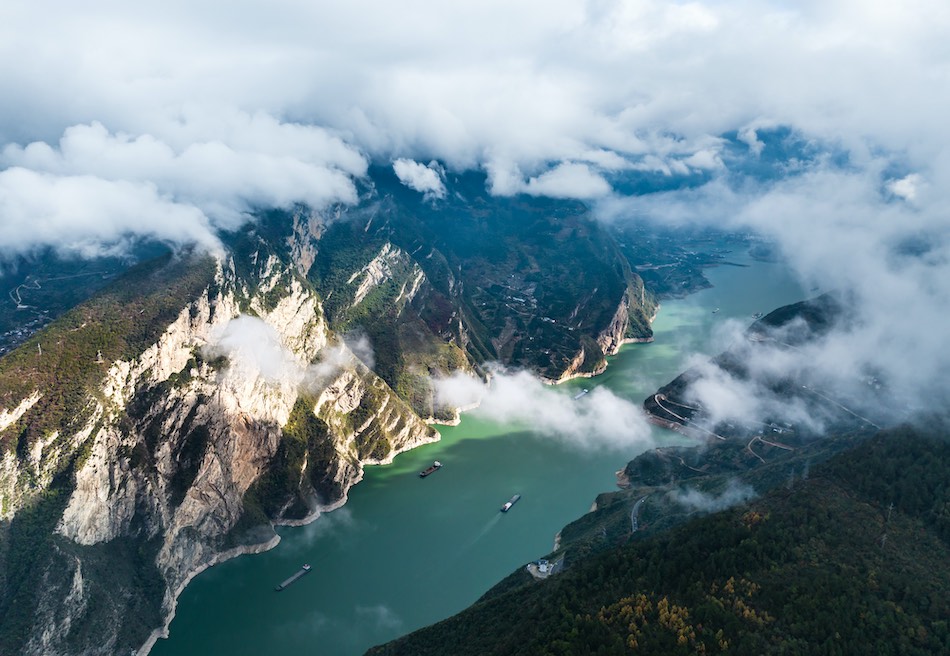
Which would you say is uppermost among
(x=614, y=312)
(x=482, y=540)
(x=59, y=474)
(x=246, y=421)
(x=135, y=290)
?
(x=135, y=290)

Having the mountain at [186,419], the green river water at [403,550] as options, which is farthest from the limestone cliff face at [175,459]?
the green river water at [403,550]

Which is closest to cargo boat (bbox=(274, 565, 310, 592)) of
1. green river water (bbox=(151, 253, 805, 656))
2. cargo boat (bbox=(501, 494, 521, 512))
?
green river water (bbox=(151, 253, 805, 656))

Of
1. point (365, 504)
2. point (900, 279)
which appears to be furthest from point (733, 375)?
point (365, 504)

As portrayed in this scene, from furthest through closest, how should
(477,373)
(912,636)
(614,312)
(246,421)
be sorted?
(614,312), (477,373), (246,421), (912,636)

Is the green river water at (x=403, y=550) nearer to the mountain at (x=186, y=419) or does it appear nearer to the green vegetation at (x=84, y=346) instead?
the mountain at (x=186, y=419)

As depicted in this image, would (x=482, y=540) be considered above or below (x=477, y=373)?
above

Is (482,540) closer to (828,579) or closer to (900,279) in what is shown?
(828,579)

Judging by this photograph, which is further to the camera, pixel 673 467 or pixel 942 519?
Answer: pixel 673 467

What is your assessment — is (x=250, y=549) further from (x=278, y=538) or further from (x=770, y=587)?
(x=770, y=587)
